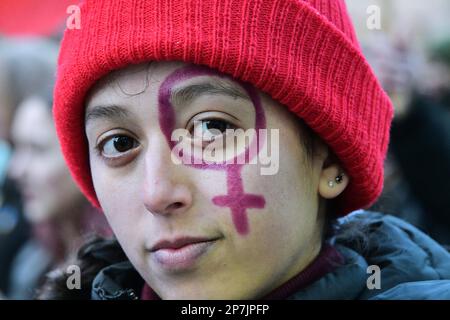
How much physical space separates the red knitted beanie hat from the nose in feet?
0.74

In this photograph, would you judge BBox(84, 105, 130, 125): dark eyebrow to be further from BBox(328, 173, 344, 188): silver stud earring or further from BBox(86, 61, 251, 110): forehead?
BBox(328, 173, 344, 188): silver stud earring

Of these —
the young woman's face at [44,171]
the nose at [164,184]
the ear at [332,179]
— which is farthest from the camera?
the young woman's face at [44,171]

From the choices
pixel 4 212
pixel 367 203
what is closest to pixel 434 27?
pixel 367 203

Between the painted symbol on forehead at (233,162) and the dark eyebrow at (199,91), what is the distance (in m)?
0.02

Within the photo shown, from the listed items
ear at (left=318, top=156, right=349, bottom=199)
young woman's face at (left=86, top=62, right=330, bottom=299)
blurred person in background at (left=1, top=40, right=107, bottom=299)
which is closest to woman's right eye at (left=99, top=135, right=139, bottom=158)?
young woman's face at (left=86, top=62, right=330, bottom=299)

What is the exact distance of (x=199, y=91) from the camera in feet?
5.10

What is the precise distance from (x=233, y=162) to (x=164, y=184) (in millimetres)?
176

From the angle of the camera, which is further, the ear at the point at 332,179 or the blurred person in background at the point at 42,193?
the blurred person in background at the point at 42,193

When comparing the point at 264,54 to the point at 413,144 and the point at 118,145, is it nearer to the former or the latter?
the point at 118,145

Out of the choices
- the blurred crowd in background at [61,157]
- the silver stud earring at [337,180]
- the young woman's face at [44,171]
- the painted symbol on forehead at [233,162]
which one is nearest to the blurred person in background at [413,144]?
the blurred crowd in background at [61,157]

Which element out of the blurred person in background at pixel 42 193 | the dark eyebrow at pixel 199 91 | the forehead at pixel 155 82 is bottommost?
the dark eyebrow at pixel 199 91

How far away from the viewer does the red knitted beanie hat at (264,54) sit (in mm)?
A: 1565

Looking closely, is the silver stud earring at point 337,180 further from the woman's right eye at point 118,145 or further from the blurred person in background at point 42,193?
the blurred person in background at point 42,193

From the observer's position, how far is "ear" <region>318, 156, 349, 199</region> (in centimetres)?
172
